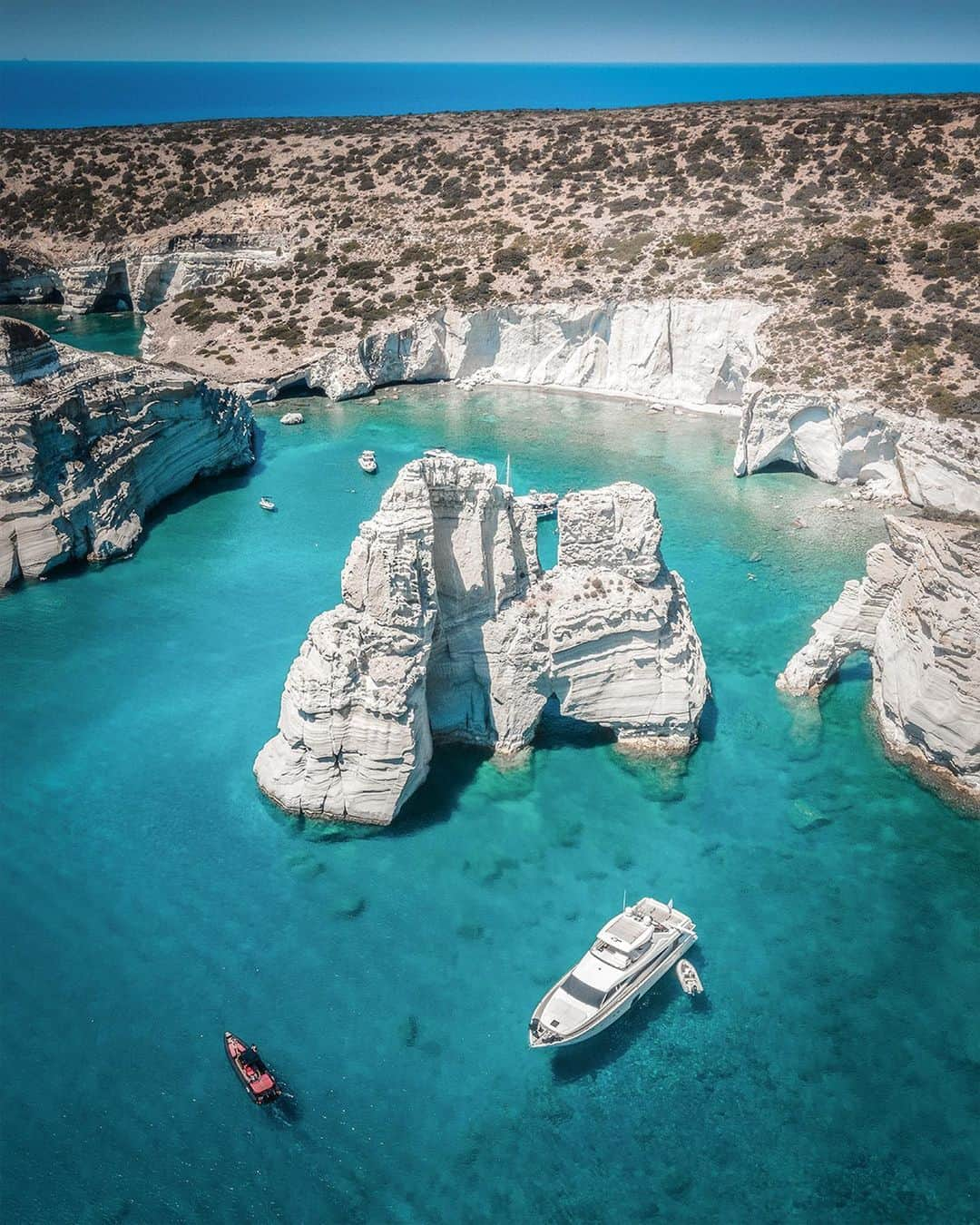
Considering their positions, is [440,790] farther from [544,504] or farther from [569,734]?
[544,504]

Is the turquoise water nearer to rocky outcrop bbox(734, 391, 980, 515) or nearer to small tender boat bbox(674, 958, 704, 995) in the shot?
rocky outcrop bbox(734, 391, 980, 515)

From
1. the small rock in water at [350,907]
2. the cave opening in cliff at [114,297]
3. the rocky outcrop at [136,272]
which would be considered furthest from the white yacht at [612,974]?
the cave opening in cliff at [114,297]

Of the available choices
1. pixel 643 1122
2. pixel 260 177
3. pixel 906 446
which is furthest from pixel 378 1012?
pixel 260 177

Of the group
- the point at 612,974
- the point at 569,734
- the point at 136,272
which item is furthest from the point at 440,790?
the point at 136,272

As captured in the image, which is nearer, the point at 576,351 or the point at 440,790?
the point at 440,790

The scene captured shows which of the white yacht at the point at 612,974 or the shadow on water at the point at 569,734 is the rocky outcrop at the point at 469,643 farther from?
the white yacht at the point at 612,974

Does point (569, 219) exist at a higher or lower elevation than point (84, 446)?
higher
